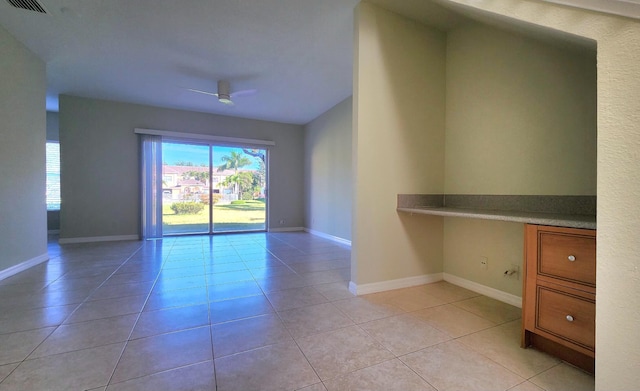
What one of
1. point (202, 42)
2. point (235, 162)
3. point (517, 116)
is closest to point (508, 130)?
point (517, 116)

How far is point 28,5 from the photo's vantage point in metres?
2.36

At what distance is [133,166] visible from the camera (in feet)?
17.2

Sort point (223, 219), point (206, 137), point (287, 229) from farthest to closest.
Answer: point (287, 229)
point (223, 219)
point (206, 137)

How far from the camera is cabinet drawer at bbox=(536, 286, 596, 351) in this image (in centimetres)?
129

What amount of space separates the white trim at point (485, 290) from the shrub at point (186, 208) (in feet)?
17.2

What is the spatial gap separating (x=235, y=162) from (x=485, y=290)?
18.1ft

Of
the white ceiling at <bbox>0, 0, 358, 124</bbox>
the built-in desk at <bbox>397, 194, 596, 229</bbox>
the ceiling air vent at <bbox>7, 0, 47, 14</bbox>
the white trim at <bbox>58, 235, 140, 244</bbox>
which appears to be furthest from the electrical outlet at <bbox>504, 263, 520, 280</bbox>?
the white trim at <bbox>58, 235, 140, 244</bbox>

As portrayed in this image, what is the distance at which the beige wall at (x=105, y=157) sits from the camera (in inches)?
188

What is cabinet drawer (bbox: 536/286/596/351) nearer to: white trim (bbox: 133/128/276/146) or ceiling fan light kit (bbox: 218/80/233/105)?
ceiling fan light kit (bbox: 218/80/233/105)

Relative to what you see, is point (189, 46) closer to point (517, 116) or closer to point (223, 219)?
point (517, 116)

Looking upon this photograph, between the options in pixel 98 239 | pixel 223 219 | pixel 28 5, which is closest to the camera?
pixel 28 5

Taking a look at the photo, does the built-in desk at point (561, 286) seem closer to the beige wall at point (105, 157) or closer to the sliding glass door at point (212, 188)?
the sliding glass door at point (212, 188)

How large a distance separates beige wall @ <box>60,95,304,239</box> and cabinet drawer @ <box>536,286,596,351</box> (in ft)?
19.8

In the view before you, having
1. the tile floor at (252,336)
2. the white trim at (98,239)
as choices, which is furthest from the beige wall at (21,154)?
the white trim at (98,239)
